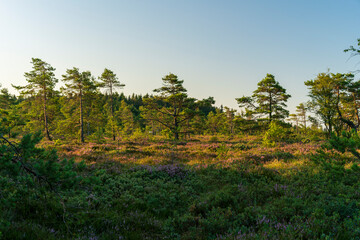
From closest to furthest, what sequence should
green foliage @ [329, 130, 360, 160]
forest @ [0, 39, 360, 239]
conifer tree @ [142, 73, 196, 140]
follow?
forest @ [0, 39, 360, 239] < green foliage @ [329, 130, 360, 160] < conifer tree @ [142, 73, 196, 140]

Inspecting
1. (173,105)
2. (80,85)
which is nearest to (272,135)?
(173,105)

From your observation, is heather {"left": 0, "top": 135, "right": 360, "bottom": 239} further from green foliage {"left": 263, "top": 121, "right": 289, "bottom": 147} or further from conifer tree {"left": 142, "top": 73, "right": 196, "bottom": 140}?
conifer tree {"left": 142, "top": 73, "right": 196, "bottom": 140}

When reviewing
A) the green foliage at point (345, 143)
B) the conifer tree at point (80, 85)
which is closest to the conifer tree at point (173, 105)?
the conifer tree at point (80, 85)

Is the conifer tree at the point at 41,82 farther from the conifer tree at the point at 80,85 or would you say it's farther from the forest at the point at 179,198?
the forest at the point at 179,198

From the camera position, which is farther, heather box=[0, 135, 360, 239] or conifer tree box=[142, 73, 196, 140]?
conifer tree box=[142, 73, 196, 140]

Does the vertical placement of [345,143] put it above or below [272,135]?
above

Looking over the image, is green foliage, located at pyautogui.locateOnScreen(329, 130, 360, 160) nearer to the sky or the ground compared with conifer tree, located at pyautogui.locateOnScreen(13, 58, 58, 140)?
nearer to the ground

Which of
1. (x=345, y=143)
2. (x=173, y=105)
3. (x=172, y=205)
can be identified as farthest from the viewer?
(x=173, y=105)

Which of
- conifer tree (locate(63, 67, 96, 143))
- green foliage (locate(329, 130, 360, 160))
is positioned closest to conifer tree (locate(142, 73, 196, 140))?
conifer tree (locate(63, 67, 96, 143))

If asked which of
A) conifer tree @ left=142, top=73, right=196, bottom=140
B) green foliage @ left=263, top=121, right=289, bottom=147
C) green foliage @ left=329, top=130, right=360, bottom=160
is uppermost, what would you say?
conifer tree @ left=142, top=73, right=196, bottom=140

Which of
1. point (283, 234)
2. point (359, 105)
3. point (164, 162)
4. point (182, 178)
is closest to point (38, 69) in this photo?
point (164, 162)

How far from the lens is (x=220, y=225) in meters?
4.39

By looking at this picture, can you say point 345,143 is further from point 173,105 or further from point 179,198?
point 173,105

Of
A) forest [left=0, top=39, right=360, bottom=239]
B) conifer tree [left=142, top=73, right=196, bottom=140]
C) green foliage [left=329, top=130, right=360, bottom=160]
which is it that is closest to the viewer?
forest [left=0, top=39, right=360, bottom=239]
